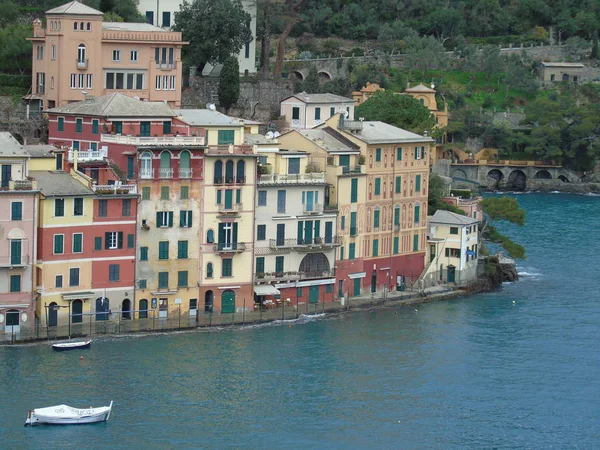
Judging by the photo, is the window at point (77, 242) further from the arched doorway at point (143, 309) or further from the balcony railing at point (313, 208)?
the balcony railing at point (313, 208)

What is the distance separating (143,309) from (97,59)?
24.4m

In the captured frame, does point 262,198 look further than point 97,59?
No

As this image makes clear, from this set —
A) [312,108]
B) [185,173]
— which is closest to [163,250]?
[185,173]

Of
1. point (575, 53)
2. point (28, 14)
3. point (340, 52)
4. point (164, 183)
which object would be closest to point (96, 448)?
point (164, 183)

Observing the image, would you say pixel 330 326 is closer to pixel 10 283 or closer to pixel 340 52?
pixel 10 283

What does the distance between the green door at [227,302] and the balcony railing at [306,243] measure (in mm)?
3366

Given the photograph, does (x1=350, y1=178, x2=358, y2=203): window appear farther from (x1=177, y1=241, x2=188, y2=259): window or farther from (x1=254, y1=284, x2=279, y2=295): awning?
(x1=177, y1=241, x2=188, y2=259): window

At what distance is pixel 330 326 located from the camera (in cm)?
8044

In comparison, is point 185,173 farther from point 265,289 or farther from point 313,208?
point 313,208

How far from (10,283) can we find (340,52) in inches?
3194

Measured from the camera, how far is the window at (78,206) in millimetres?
75875

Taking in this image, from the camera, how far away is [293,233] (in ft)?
275

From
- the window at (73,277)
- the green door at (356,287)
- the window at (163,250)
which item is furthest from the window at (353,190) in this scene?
the window at (73,277)

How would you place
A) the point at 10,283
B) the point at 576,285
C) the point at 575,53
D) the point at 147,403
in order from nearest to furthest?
the point at 147,403 → the point at 10,283 → the point at 576,285 → the point at 575,53
